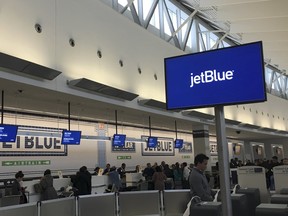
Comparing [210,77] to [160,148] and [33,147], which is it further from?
[160,148]

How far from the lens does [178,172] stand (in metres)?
15.1

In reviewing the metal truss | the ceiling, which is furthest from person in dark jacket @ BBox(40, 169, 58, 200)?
the ceiling

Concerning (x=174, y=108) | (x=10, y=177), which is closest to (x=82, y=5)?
(x=10, y=177)

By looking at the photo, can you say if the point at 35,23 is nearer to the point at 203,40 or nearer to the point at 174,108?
the point at 174,108

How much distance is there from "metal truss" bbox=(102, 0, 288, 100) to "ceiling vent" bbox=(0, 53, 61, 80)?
17.4 ft

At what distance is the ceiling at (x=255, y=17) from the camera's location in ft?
45.4

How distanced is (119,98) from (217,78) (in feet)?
26.0

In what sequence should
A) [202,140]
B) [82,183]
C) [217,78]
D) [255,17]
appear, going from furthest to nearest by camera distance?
1. [202,140]
2. [255,17]
3. [82,183]
4. [217,78]

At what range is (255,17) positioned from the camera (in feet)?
49.9

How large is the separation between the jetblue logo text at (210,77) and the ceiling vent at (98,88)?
590 centimetres

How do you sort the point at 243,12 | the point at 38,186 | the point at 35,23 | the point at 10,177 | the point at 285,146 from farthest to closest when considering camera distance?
the point at 285,146
the point at 243,12
the point at 10,177
the point at 38,186
the point at 35,23

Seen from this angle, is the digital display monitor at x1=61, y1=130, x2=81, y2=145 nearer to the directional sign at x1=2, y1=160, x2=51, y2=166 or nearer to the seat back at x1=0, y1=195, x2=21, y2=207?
the directional sign at x1=2, y1=160, x2=51, y2=166

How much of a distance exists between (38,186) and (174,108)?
7.74 m

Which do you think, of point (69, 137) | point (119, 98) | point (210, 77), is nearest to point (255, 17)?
point (119, 98)
